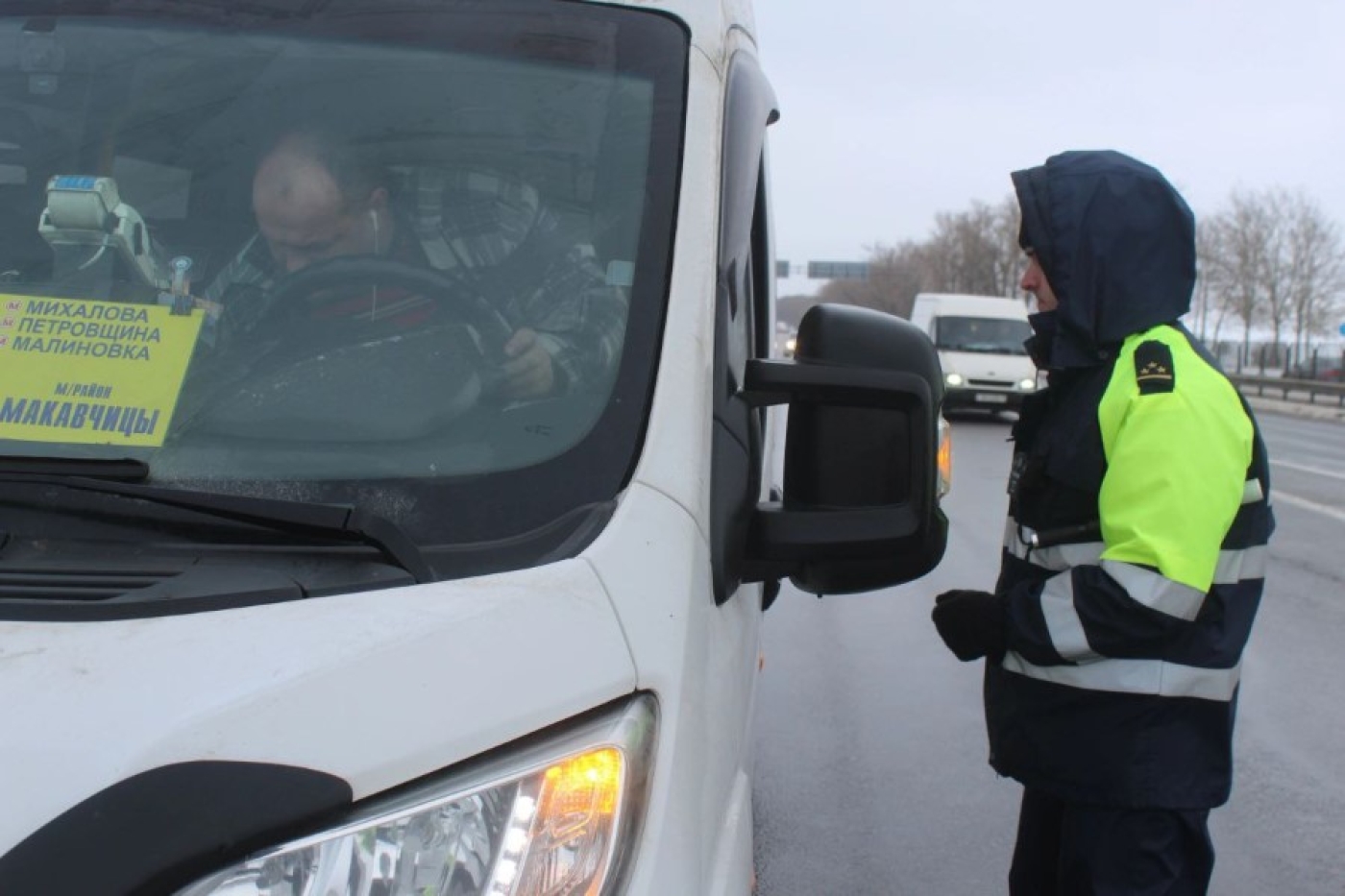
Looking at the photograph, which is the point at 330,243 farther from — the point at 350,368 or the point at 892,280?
the point at 892,280

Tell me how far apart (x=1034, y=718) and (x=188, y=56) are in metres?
2.01


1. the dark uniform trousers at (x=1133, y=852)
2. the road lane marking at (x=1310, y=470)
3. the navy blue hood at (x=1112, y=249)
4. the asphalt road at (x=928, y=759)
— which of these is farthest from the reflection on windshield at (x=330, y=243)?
the road lane marking at (x=1310, y=470)

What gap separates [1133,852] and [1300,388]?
3856 centimetres

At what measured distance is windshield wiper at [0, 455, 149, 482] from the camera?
5.37 feet

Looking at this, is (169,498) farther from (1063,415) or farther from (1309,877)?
(1309,877)

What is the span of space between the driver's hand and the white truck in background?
2154cm

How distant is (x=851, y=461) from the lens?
73.6 inches

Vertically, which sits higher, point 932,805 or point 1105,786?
point 1105,786

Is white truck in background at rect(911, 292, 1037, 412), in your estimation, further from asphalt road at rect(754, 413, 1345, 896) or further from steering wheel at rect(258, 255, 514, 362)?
steering wheel at rect(258, 255, 514, 362)

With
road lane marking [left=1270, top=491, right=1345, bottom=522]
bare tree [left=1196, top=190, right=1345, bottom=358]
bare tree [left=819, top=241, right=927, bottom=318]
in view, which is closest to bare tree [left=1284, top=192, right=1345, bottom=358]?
bare tree [left=1196, top=190, right=1345, bottom=358]

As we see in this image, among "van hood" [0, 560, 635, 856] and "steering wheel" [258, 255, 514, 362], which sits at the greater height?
"steering wheel" [258, 255, 514, 362]

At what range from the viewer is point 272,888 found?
1239 mm

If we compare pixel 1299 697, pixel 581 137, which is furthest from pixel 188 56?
pixel 1299 697

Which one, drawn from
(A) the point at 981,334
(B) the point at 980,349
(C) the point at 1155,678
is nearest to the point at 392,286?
(C) the point at 1155,678
